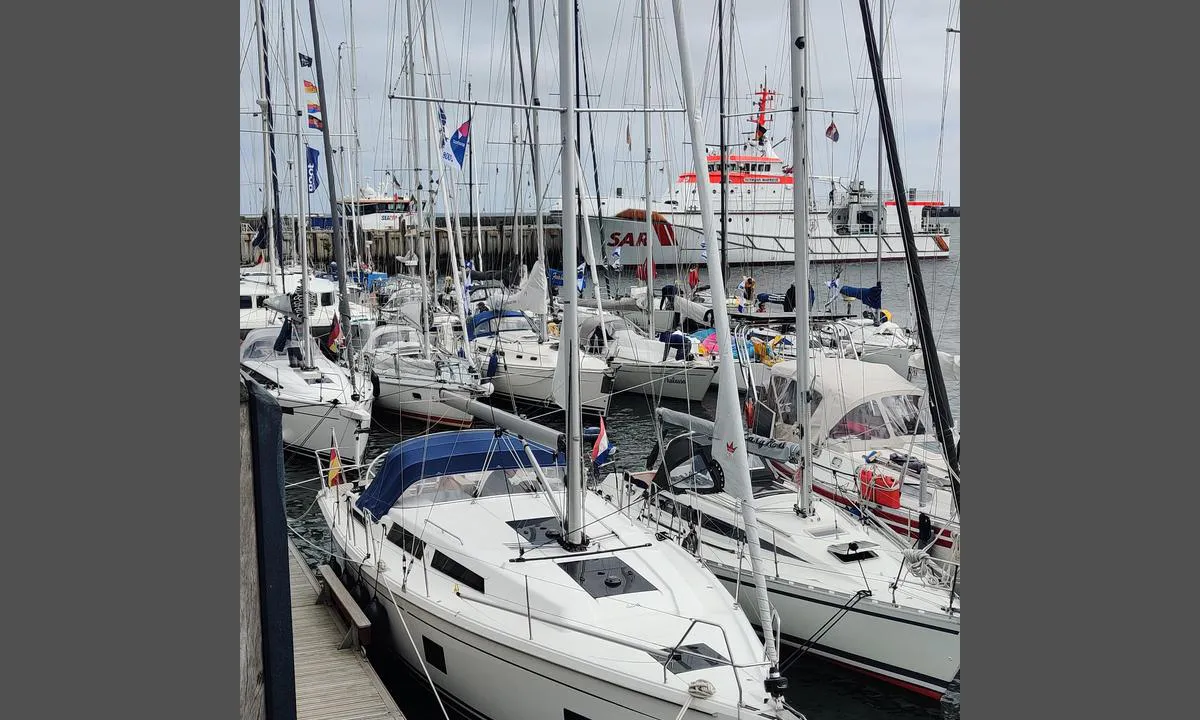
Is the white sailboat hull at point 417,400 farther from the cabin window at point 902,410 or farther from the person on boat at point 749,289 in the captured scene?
the person on boat at point 749,289

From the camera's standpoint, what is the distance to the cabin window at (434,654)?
10.1 meters

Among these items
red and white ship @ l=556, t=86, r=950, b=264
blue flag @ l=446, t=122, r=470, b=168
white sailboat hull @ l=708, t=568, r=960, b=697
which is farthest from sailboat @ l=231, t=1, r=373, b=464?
red and white ship @ l=556, t=86, r=950, b=264

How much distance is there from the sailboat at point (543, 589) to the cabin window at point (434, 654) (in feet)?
0.07

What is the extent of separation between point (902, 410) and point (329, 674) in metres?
9.84

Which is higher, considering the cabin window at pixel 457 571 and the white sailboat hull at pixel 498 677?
the cabin window at pixel 457 571

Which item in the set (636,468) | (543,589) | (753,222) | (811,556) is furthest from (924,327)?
(753,222)

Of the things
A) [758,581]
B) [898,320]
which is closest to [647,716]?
[758,581]

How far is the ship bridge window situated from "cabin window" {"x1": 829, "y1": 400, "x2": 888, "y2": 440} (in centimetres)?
357

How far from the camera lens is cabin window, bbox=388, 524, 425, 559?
11.2 meters

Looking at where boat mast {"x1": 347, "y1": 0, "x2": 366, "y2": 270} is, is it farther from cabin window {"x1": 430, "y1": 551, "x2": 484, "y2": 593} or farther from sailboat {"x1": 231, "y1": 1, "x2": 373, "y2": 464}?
cabin window {"x1": 430, "y1": 551, "x2": 484, "y2": 593}

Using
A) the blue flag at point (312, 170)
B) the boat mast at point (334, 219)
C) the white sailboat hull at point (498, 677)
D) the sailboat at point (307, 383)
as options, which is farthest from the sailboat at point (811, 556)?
the blue flag at point (312, 170)

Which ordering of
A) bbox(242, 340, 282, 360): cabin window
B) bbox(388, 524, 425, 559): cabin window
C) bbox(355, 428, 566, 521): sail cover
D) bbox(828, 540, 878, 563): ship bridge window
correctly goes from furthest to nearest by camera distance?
bbox(242, 340, 282, 360): cabin window < bbox(355, 428, 566, 521): sail cover < bbox(828, 540, 878, 563): ship bridge window < bbox(388, 524, 425, 559): cabin window

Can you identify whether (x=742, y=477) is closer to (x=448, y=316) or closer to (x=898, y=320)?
(x=448, y=316)

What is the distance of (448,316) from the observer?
31234 mm
